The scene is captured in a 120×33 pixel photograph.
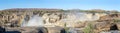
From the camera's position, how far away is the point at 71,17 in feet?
341

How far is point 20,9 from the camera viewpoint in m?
112

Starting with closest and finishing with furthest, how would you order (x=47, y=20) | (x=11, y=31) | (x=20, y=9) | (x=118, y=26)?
1. (x=11, y=31)
2. (x=118, y=26)
3. (x=47, y=20)
4. (x=20, y=9)

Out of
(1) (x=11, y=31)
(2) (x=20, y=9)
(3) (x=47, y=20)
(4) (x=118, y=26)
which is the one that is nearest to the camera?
(1) (x=11, y=31)

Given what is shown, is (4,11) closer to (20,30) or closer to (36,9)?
(36,9)

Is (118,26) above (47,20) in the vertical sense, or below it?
above

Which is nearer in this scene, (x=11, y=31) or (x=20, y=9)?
(x=11, y=31)

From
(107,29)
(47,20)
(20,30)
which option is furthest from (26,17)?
(20,30)

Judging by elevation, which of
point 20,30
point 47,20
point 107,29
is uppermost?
point 20,30

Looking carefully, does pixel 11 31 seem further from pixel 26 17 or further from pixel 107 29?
pixel 26 17

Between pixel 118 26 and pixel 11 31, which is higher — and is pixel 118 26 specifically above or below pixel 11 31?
below

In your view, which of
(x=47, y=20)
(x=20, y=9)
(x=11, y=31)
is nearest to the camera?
(x=11, y=31)

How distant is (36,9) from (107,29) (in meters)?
64.8

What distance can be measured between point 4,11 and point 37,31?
76127 mm

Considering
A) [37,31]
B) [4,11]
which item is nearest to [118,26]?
[37,31]
